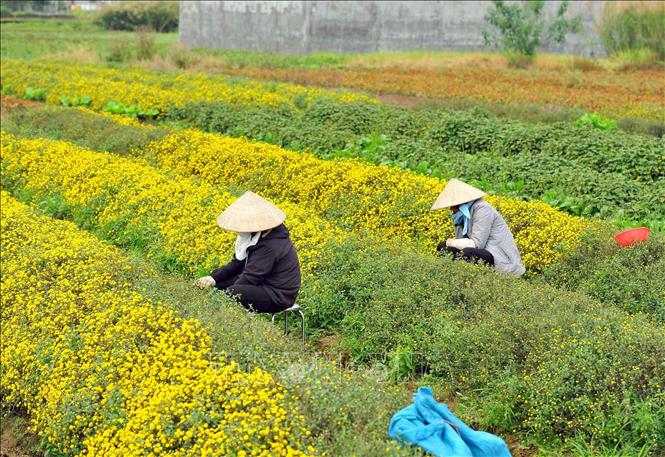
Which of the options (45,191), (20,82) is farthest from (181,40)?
(45,191)

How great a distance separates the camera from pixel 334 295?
26.9 feet

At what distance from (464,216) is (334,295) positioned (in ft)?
5.29

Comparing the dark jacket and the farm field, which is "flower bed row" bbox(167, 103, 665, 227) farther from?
the dark jacket

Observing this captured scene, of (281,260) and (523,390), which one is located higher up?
(281,260)

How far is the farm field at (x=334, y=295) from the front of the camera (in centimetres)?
560

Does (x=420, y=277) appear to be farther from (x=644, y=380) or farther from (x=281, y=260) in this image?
(x=644, y=380)

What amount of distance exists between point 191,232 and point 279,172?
2862mm

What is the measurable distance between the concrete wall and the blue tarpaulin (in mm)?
33753

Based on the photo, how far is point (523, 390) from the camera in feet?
20.4

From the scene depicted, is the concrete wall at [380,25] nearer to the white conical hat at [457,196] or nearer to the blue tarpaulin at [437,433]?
the white conical hat at [457,196]

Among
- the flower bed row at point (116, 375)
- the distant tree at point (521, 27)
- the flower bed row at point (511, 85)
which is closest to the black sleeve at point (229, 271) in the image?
the flower bed row at point (116, 375)

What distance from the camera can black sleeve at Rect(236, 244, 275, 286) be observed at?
7.26 metres

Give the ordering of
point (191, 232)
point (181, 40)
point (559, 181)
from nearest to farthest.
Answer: point (191, 232) < point (559, 181) < point (181, 40)

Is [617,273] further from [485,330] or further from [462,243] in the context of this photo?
[485,330]
